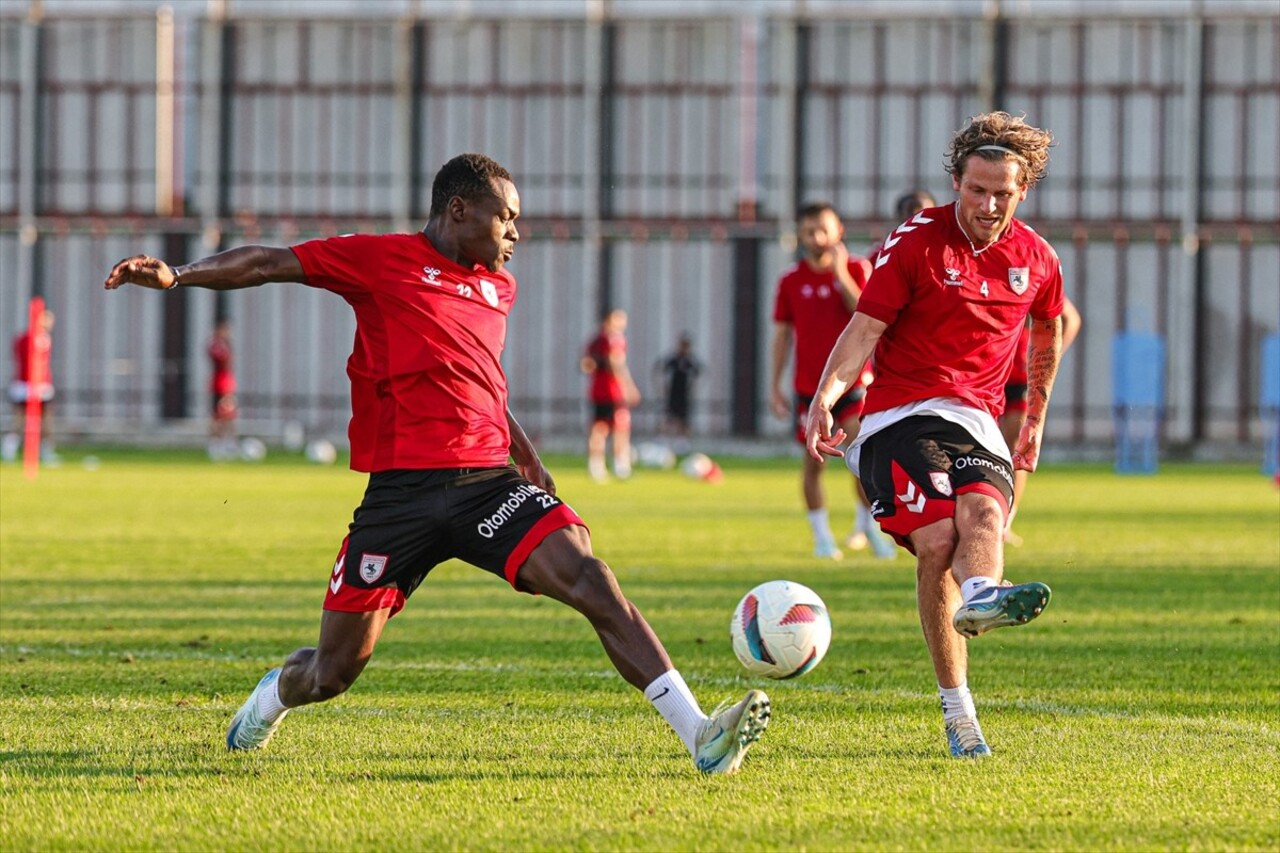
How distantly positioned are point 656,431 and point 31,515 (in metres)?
26.0

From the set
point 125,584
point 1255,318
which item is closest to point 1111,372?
point 1255,318

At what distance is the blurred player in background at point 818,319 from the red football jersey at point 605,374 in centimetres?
1386

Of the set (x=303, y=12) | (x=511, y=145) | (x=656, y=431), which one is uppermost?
(x=303, y=12)

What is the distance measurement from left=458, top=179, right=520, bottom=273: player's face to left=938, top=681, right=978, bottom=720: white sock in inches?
75.7

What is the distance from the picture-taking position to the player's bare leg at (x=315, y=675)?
579 centimetres

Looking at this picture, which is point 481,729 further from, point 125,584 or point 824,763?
point 125,584

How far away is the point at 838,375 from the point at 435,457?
1.32 metres

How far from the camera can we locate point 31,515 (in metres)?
18.2

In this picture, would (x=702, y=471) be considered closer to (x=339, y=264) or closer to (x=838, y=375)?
(x=838, y=375)

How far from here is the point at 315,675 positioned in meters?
5.85

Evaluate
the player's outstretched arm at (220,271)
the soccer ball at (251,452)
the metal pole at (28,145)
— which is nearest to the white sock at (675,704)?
the player's outstretched arm at (220,271)

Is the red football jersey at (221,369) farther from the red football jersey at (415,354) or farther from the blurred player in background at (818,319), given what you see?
the red football jersey at (415,354)

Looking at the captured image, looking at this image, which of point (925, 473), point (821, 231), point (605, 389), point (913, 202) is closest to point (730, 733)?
point (925, 473)

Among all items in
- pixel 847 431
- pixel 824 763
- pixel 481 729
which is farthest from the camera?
pixel 847 431
